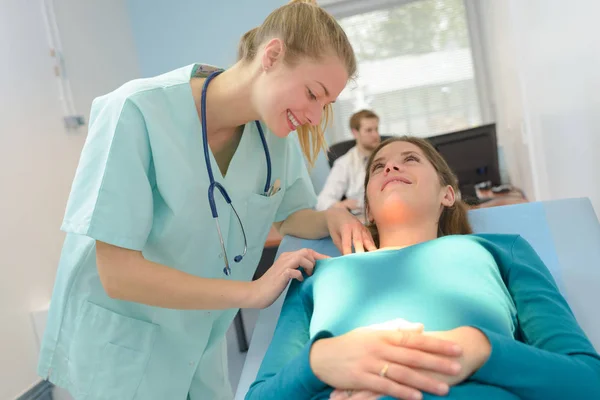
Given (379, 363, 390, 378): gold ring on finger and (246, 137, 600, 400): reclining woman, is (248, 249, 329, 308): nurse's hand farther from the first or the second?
(379, 363, 390, 378): gold ring on finger

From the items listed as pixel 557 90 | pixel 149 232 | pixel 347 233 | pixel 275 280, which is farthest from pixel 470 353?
pixel 557 90

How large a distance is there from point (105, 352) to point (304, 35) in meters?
0.81

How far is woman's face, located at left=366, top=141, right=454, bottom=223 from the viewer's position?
1417 millimetres

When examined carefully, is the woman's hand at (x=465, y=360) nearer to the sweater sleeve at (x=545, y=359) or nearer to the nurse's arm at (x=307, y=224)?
the sweater sleeve at (x=545, y=359)

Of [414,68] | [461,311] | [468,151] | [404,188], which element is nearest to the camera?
[461,311]

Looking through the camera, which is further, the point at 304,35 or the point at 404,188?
the point at 404,188

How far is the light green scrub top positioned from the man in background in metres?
2.46

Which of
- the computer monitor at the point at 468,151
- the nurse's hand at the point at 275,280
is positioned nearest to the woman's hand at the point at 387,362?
the nurse's hand at the point at 275,280

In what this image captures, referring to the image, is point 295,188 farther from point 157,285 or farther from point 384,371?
point 384,371

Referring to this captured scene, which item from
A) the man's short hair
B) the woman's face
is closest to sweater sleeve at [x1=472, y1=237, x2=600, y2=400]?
the woman's face

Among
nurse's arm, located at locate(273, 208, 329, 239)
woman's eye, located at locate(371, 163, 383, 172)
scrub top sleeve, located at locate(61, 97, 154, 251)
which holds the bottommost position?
nurse's arm, located at locate(273, 208, 329, 239)

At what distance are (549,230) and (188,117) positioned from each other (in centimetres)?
99

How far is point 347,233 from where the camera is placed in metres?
1.43

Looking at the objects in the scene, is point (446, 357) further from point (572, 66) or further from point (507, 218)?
point (572, 66)
